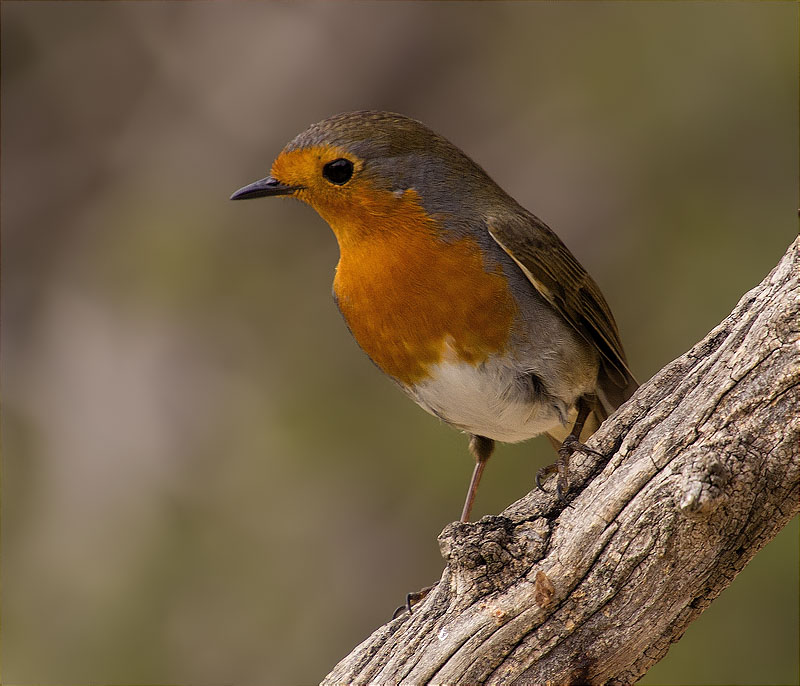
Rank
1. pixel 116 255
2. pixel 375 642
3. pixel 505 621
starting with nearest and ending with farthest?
pixel 505 621 → pixel 375 642 → pixel 116 255

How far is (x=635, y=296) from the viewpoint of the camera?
516 cm

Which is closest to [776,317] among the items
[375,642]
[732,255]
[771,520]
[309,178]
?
[771,520]

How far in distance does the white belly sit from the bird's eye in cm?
71

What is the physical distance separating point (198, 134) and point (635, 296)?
3580mm

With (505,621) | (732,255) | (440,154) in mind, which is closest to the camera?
(505,621)

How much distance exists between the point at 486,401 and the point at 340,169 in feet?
3.01

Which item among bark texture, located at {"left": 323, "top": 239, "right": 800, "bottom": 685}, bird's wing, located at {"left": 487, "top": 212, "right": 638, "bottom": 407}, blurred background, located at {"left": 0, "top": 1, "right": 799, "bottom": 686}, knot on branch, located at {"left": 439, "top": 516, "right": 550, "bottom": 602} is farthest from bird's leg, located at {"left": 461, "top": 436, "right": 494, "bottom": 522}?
knot on branch, located at {"left": 439, "top": 516, "right": 550, "bottom": 602}

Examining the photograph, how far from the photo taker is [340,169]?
10.6 ft

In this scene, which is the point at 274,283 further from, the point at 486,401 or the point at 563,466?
the point at 563,466

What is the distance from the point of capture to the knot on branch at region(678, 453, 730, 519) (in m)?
2.14

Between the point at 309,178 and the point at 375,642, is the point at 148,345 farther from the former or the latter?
the point at 375,642

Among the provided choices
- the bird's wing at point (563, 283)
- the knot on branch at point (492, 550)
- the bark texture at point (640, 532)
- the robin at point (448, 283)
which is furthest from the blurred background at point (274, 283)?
the knot on branch at point (492, 550)

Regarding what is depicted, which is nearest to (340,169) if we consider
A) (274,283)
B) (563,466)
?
(563,466)

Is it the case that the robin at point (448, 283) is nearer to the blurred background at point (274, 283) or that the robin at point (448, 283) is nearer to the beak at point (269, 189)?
the beak at point (269, 189)
